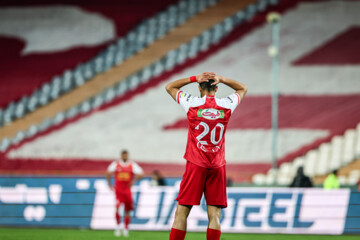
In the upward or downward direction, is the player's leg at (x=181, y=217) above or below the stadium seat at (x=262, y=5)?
below

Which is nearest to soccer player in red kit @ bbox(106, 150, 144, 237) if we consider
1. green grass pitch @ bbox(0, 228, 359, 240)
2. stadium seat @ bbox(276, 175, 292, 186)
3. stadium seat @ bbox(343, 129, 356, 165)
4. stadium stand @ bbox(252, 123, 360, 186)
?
green grass pitch @ bbox(0, 228, 359, 240)

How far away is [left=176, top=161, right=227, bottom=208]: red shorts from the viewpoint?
638cm

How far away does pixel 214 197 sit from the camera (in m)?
6.43

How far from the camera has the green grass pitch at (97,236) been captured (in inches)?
453

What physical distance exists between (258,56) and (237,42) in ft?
3.72

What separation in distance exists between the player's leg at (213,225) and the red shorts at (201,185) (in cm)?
7

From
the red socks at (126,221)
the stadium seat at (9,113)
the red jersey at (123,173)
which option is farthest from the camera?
the stadium seat at (9,113)

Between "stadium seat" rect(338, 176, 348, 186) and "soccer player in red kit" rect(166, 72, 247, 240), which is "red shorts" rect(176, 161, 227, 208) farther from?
"stadium seat" rect(338, 176, 348, 186)

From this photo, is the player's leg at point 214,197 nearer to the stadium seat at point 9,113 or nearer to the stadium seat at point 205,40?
the stadium seat at point 205,40

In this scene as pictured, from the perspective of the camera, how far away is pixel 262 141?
2511 cm

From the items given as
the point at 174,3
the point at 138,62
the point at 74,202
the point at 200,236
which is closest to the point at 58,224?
the point at 74,202

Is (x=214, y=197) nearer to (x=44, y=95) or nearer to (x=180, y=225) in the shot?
(x=180, y=225)

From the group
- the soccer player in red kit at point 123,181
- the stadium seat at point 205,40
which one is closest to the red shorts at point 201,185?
the soccer player in red kit at point 123,181

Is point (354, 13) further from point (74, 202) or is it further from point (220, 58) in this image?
point (74, 202)
